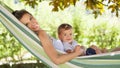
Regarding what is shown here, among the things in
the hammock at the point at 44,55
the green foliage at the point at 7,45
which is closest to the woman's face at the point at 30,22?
the hammock at the point at 44,55

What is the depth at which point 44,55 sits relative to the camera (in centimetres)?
281

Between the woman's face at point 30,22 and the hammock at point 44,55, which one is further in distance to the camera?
the woman's face at point 30,22

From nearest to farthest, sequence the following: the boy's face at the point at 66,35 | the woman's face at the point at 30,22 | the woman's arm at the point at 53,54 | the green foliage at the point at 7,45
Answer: the woman's arm at the point at 53,54 → the woman's face at the point at 30,22 → the boy's face at the point at 66,35 → the green foliage at the point at 7,45

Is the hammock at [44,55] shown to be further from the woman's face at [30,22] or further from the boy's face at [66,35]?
the boy's face at [66,35]

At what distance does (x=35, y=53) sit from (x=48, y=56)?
0.13 meters

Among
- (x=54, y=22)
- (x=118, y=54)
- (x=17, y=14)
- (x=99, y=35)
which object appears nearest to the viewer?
(x=118, y=54)

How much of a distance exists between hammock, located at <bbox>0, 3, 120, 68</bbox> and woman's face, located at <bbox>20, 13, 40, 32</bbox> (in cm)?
10

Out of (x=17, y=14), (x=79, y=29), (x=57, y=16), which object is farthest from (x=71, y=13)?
(x=17, y=14)

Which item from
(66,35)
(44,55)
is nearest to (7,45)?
(66,35)

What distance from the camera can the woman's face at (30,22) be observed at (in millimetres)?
2979

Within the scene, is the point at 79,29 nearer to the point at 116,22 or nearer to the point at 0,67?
the point at 116,22

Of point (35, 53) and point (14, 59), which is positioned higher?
point (35, 53)

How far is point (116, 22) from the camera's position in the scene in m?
6.80

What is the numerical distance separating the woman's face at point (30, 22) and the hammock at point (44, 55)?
0.32ft
